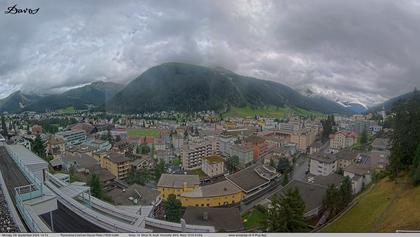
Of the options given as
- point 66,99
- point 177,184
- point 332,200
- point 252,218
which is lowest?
point 252,218

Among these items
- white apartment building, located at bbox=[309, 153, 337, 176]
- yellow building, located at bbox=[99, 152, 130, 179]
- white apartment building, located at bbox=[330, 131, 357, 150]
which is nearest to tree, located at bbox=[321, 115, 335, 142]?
white apartment building, located at bbox=[330, 131, 357, 150]

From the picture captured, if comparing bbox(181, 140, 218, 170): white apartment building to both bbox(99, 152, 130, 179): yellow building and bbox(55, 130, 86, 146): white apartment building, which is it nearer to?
bbox(99, 152, 130, 179): yellow building

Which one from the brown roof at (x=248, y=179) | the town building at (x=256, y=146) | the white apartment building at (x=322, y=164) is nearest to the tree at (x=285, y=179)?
the brown roof at (x=248, y=179)

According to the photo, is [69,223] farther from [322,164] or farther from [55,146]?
[55,146]

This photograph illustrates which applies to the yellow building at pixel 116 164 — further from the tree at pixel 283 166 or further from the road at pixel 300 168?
the road at pixel 300 168

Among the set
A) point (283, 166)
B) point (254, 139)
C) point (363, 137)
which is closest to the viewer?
point (254, 139)

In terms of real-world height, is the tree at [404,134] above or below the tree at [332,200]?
above

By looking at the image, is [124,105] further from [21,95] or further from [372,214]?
[372,214]

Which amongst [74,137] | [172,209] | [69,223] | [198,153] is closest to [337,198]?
[198,153]
